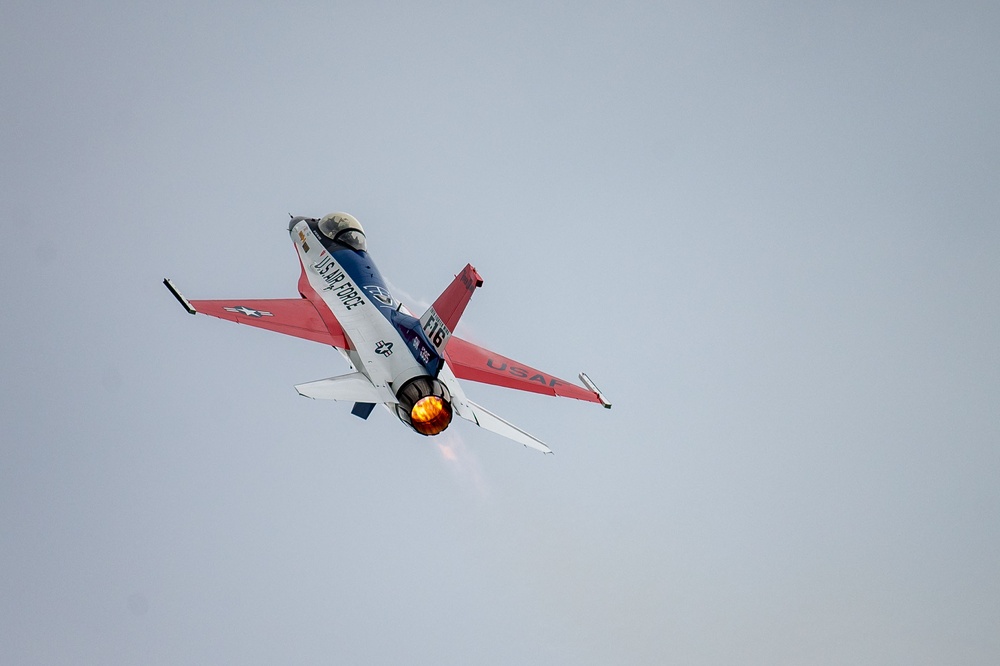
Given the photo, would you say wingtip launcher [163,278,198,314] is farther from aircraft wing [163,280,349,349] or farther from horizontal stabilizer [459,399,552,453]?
horizontal stabilizer [459,399,552,453]

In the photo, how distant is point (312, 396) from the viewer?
17.6m

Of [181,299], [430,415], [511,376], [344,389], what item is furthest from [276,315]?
[511,376]

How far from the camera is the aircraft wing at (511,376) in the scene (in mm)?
22438

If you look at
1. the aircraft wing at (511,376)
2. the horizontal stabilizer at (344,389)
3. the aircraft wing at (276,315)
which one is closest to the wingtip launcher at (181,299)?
the aircraft wing at (276,315)

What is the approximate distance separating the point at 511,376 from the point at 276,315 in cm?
668

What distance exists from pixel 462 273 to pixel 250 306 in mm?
5935

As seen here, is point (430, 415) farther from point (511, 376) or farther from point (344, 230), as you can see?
point (344, 230)

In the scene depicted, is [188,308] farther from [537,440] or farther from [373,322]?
[537,440]

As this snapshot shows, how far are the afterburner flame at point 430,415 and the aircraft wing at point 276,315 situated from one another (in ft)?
13.2

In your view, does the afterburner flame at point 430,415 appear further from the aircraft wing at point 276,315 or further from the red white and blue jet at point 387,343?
the aircraft wing at point 276,315

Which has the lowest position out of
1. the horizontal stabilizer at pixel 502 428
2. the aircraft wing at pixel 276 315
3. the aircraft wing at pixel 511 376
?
the horizontal stabilizer at pixel 502 428

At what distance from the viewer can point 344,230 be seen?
27.7m

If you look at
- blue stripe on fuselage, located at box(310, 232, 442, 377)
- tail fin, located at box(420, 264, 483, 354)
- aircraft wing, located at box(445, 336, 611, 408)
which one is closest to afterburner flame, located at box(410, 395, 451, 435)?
blue stripe on fuselage, located at box(310, 232, 442, 377)

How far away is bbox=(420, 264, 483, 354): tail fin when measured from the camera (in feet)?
66.5
